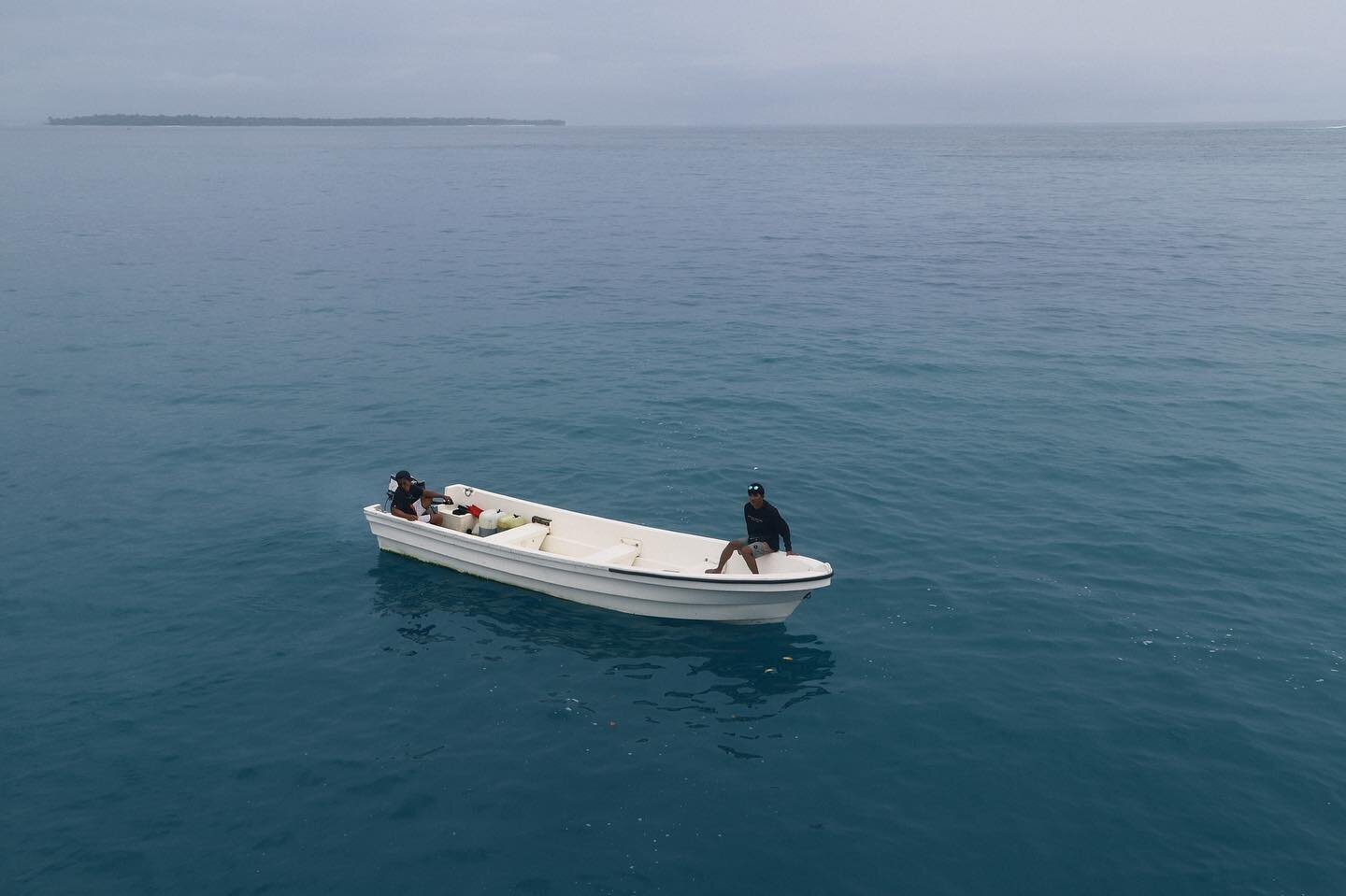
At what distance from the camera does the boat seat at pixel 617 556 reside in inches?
947

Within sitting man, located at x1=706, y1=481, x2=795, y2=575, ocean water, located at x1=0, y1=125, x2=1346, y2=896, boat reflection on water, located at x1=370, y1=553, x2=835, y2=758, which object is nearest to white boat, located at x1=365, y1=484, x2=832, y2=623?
sitting man, located at x1=706, y1=481, x2=795, y2=575

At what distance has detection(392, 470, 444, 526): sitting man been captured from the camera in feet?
86.5

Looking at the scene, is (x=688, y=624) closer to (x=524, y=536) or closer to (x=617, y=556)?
(x=617, y=556)

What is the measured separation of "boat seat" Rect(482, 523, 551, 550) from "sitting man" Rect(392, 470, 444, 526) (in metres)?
1.93

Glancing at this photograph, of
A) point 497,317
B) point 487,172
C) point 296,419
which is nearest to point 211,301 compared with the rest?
point 497,317

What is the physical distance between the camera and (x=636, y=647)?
22.6 metres

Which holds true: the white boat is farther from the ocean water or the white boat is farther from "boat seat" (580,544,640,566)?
the ocean water

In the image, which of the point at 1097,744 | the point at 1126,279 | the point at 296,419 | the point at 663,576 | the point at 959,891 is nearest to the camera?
the point at 959,891

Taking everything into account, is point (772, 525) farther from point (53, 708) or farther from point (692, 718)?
point (53, 708)

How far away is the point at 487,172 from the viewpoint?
594 ft

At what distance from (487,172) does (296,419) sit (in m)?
153

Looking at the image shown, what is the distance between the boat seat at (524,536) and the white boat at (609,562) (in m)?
0.03

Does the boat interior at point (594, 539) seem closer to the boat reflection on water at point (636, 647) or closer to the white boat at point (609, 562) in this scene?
the white boat at point (609, 562)

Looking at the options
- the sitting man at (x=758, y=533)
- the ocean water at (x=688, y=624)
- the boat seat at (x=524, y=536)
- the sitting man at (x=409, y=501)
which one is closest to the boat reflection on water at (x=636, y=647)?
the ocean water at (x=688, y=624)
